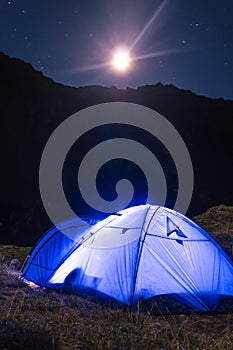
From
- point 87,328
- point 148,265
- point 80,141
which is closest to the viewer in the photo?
point 87,328

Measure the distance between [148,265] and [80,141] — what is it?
250 feet

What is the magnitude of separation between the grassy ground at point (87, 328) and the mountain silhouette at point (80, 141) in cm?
4613

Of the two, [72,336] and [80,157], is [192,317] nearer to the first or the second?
[72,336]

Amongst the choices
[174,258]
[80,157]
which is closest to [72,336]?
[174,258]

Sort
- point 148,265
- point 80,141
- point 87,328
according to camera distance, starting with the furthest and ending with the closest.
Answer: point 80,141 → point 148,265 → point 87,328

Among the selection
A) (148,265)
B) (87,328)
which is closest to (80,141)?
(148,265)

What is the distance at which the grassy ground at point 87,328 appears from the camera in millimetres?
4121

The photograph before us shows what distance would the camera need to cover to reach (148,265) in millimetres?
7766

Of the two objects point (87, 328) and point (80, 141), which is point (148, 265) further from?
point (80, 141)

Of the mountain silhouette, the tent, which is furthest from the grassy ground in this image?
the mountain silhouette

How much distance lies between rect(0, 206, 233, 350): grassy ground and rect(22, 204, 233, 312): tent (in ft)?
1.53

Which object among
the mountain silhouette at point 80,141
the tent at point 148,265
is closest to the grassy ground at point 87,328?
the tent at point 148,265

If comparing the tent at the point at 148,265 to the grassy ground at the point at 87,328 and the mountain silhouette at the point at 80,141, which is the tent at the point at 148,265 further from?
the mountain silhouette at the point at 80,141

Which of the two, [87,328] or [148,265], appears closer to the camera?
[87,328]
